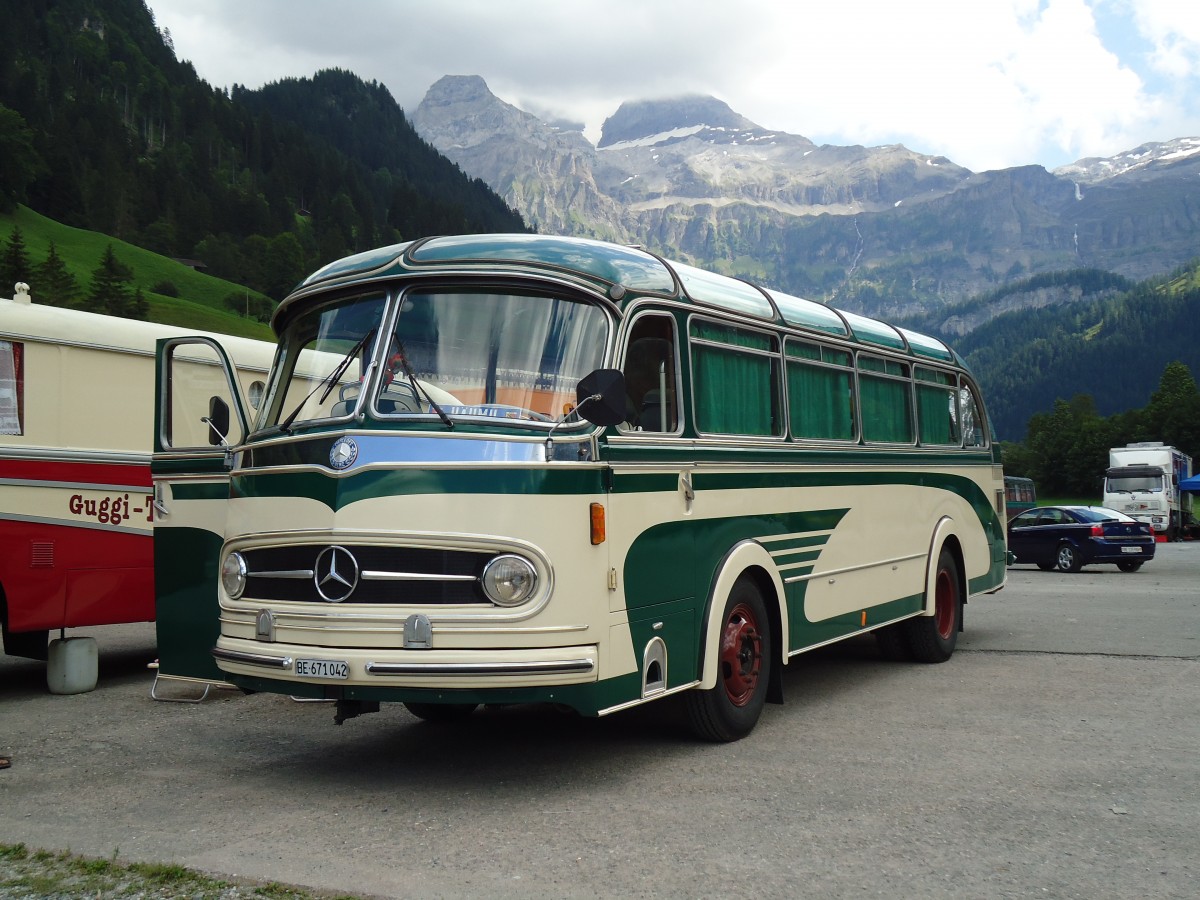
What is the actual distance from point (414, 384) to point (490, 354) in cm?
44

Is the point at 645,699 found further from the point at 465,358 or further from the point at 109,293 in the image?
the point at 109,293

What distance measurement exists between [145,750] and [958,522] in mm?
7907

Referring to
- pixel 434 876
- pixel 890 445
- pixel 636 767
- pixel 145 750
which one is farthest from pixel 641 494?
pixel 890 445

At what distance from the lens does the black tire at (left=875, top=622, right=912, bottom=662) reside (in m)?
11.7

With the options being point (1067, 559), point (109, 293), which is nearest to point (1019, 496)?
point (1067, 559)

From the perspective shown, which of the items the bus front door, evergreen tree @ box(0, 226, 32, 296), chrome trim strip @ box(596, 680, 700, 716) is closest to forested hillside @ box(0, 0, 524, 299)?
evergreen tree @ box(0, 226, 32, 296)

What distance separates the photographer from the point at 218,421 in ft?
25.9

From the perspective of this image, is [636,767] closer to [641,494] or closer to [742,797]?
[742,797]

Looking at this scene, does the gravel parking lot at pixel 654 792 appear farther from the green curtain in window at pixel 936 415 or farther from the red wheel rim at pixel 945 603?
the green curtain in window at pixel 936 415

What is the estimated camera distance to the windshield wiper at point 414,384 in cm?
637

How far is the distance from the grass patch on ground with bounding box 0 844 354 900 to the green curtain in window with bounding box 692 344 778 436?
386 cm

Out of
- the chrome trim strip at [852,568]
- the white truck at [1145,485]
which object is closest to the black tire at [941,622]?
the chrome trim strip at [852,568]

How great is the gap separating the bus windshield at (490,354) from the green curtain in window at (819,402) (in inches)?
106

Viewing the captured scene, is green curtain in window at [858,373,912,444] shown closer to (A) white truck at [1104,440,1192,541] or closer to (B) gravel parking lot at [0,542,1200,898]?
(B) gravel parking lot at [0,542,1200,898]
